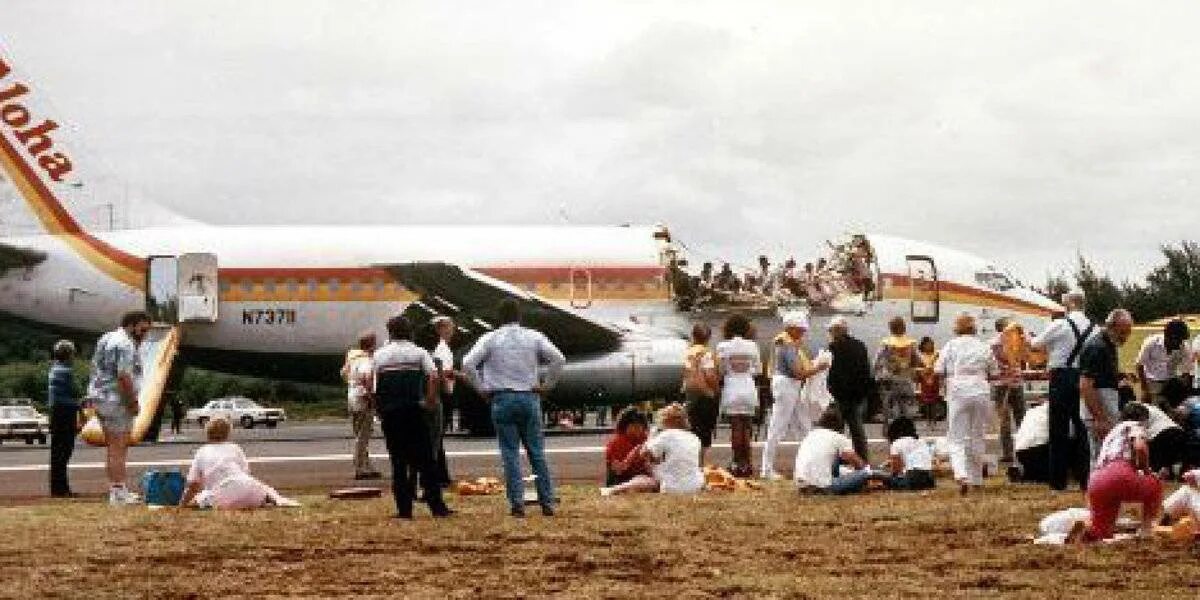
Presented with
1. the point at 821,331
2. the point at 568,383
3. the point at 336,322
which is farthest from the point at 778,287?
the point at 336,322

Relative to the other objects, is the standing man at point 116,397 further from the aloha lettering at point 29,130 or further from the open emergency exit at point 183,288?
the aloha lettering at point 29,130

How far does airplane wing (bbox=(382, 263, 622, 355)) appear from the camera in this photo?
32.9m

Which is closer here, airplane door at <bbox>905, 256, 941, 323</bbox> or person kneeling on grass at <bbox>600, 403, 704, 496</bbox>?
person kneeling on grass at <bbox>600, 403, 704, 496</bbox>

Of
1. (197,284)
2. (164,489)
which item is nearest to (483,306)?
(197,284)

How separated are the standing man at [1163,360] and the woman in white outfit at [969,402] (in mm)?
2379

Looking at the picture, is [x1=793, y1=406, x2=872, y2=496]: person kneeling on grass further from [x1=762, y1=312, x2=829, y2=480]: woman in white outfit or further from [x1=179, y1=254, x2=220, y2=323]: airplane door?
[x1=179, y1=254, x2=220, y2=323]: airplane door

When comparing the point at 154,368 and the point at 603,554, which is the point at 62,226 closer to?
the point at 154,368

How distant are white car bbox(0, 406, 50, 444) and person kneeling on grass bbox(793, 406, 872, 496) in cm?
3360

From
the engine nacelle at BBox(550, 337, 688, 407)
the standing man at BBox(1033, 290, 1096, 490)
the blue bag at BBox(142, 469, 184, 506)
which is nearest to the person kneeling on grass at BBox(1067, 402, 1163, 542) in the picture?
the standing man at BBox(1033, 290, 1096, 490)

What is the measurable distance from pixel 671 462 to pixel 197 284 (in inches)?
775

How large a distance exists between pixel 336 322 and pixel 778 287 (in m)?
8.47

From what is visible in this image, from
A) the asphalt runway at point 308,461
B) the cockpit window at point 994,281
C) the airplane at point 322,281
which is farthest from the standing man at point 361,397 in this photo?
the cockpit window at point 994,281

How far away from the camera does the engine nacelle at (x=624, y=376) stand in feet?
108

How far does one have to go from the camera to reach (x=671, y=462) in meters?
17.2
